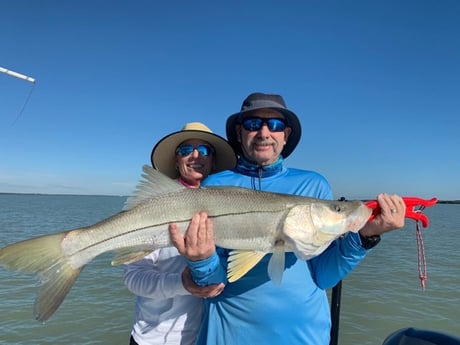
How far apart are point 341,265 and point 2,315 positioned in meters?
11.2

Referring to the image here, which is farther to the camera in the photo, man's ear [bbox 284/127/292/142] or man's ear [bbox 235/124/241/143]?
man's ear [bbox 235/124/241/143]

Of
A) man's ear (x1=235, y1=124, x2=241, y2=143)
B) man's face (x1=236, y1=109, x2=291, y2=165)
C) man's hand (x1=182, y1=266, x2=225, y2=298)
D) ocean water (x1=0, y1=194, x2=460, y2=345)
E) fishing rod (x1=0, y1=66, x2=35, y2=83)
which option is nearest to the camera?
man's hand (x1=182, y1=266, x2=225, y2=298)

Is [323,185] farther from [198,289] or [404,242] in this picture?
[404,242]

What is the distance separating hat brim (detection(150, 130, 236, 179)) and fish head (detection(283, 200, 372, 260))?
137cm

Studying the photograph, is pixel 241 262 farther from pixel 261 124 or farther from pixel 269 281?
pixel 261 124

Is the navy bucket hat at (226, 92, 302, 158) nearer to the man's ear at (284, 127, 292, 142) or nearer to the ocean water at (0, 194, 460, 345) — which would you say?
the man's ear at (284, 127, 292, 142)

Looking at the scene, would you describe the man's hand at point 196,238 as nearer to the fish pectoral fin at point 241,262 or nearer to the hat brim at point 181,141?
the fish pectoral fin at point 241,262

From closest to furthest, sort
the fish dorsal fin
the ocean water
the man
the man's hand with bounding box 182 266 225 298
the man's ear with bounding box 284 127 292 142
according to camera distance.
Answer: the man < the man's hand with bounding box 182 266 225 298 < the fish dorsal fin < the man's ear with bounding box 284 127 292 142 < the ocean water

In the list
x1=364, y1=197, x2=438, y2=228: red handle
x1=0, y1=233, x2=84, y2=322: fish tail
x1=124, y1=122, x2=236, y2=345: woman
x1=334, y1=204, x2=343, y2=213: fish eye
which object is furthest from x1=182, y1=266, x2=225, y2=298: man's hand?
x1=364, y1=197, x2=438, y2=228: red handle

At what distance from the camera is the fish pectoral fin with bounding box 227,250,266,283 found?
2924mm

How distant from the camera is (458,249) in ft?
75.0

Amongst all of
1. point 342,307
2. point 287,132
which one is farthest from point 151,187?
point 342,307

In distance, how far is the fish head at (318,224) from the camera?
3.01 metres

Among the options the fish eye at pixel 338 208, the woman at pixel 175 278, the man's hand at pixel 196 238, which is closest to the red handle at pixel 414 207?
the fish eye at pixel 338 208
